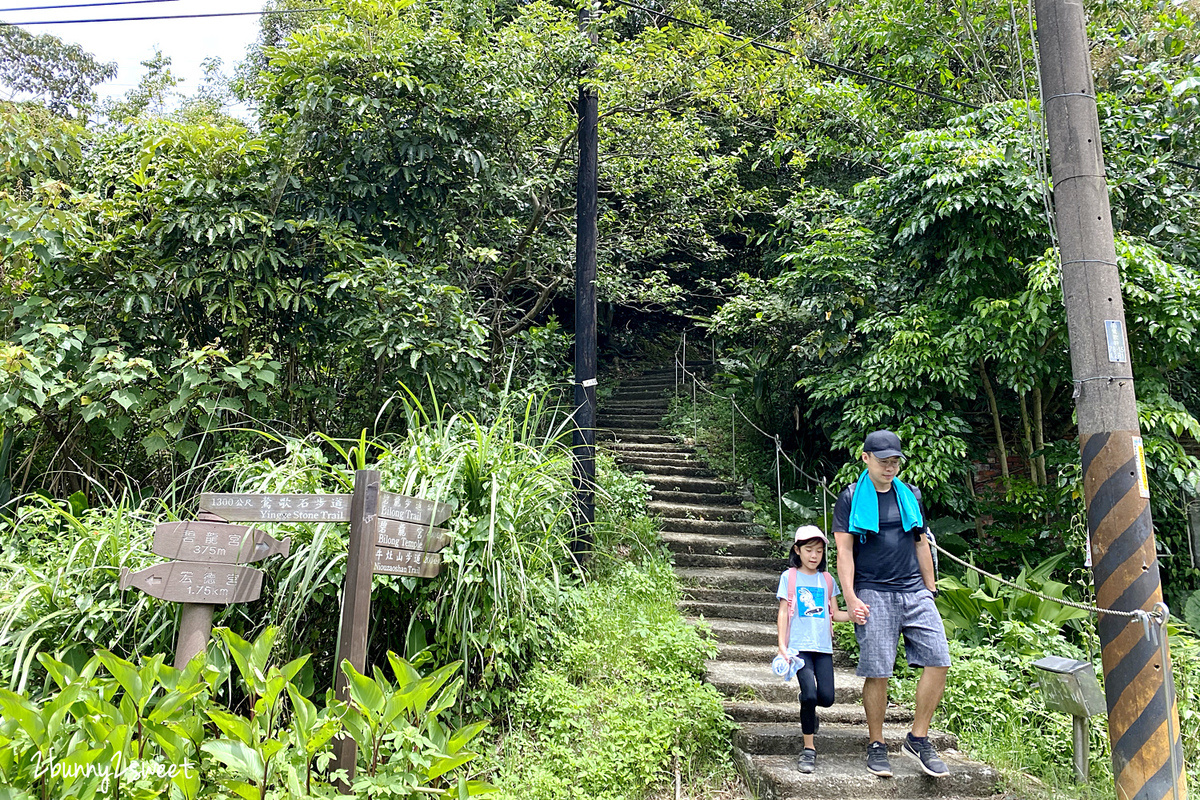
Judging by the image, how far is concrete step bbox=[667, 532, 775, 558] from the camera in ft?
23.4

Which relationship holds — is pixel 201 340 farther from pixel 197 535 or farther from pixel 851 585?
pixel 851 585

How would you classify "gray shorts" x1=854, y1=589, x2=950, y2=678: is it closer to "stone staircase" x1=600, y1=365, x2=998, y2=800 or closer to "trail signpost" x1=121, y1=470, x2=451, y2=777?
"stone staircase" x1=600, y1=365, x2=998, y2=800

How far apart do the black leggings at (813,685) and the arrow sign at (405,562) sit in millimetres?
1974

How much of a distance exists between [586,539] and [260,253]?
127 inches

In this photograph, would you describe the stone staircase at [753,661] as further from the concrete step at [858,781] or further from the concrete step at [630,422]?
the concrete step at [630,422]

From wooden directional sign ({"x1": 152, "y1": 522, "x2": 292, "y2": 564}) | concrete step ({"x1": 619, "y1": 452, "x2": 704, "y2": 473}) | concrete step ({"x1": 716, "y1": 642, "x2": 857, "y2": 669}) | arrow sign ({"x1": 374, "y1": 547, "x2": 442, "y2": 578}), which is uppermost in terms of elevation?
concrete step ({"x1": 619, "y1": 452, "x2": 704, "y2": 473})

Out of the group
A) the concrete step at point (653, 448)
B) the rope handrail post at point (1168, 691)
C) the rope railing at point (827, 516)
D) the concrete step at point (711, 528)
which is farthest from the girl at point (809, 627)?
the concrete step at point (653, 448)

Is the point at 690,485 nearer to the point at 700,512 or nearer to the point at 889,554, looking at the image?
the point at 700,512

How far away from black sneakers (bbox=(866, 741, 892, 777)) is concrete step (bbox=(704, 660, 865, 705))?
2.33 feet

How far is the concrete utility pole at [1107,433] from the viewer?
10.3ft

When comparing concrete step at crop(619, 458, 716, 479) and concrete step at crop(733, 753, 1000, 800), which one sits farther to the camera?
concrete step at crop(619, 458, 716, 479)

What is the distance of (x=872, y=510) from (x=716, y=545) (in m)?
3.46

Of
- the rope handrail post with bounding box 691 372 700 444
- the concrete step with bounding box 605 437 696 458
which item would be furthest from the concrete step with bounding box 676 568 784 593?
the rope handrail post with bounding box 691 372 700 444

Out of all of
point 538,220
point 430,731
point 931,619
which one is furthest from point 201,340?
point 931,619
